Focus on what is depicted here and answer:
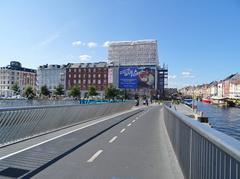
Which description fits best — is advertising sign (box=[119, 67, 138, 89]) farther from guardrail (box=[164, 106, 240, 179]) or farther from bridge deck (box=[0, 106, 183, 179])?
guardrail (box=[164, 106, 240, 179])

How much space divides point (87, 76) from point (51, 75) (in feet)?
86.6

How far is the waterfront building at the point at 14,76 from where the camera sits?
174 m

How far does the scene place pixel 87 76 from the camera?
160125 mm

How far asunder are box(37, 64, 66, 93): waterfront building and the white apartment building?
41705 mm

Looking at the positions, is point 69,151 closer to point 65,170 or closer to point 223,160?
point 65,170

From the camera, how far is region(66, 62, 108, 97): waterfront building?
156 metres

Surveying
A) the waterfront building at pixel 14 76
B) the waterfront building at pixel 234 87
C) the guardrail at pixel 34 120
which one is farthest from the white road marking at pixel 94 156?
the waterfront building at pixel 14 76

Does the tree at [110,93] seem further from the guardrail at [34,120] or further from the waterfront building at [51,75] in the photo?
the waterfront building at [51,75]

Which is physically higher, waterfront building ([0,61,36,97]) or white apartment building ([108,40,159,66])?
white apartment building ([108,40,159,66])

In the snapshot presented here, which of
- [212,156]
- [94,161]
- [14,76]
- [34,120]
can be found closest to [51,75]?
[14,76]

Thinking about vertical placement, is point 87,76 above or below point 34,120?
above

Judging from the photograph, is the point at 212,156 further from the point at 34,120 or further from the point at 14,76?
the point at 14,76

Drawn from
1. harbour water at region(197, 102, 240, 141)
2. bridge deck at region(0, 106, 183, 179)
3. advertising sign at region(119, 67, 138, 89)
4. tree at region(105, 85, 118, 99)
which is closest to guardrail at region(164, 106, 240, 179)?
bridge deck at region(0, 106, 183, 179)

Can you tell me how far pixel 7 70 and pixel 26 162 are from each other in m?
175
